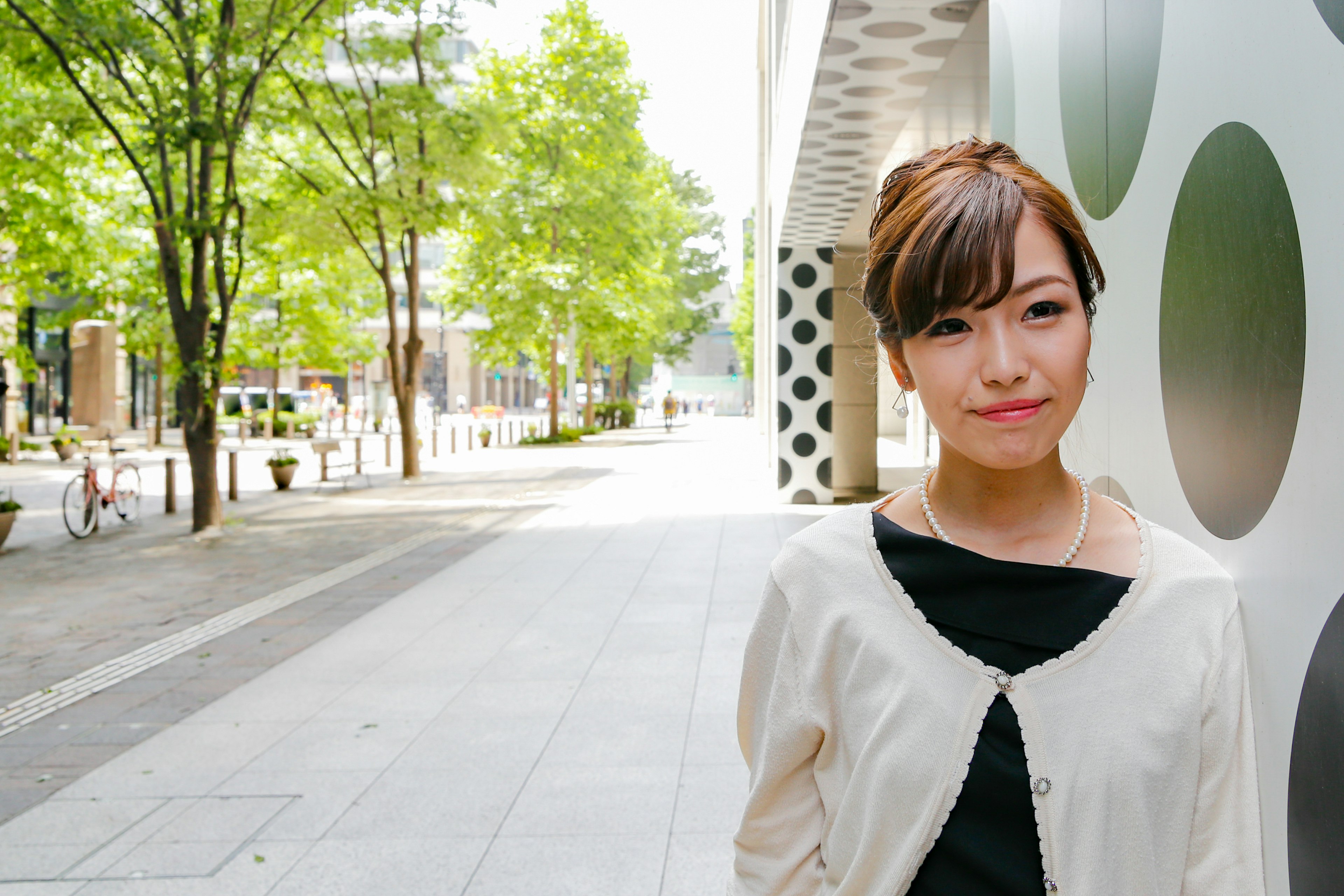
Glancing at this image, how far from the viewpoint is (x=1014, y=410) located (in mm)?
1315

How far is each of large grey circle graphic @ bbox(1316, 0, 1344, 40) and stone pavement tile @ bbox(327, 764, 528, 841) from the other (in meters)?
3.75

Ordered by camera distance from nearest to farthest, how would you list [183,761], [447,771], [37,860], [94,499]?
[37,860] < [447,771] < [183,761] < [94,499]

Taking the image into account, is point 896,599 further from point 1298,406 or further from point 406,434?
point 406,434

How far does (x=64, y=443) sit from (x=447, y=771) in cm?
2590

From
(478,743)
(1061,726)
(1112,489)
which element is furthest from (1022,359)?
(478,743)

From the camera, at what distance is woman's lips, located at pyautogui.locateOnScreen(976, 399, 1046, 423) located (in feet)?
4.30

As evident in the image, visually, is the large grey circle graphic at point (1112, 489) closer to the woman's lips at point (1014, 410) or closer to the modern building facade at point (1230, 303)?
the modern building facade at point (1230, 303)

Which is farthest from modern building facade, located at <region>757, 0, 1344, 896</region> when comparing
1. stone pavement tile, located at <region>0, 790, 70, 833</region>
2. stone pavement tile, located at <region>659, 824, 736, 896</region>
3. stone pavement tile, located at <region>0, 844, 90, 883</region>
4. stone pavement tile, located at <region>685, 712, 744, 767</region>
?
stone pavement tile, located at <region>0, 790, 70, 833</region>

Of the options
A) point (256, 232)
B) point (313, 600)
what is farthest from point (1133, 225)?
point (256, 232)

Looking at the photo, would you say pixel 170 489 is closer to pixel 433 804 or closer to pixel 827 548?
pixel 433 804

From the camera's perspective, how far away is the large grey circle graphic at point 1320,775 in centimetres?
114

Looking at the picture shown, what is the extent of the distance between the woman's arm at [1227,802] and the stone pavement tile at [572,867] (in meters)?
2.59

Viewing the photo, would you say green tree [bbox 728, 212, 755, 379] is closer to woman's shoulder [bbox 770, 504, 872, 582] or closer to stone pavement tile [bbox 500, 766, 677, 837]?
stone pavement tile [bbox 500, 766, 677, 837]

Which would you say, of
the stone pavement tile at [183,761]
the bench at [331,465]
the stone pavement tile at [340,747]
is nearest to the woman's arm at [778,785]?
the stone pavement tile at [340,747]
